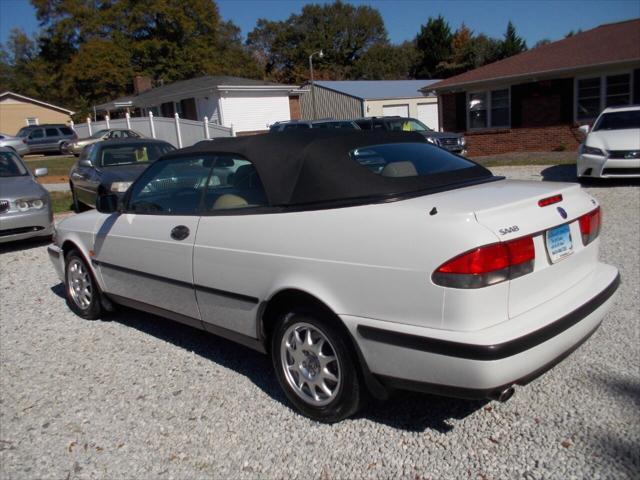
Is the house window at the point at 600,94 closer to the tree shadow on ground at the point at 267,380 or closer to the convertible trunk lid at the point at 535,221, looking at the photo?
the convertible trunk lid at the point at 535,221

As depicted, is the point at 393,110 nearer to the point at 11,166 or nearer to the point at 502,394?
the point at 11,166

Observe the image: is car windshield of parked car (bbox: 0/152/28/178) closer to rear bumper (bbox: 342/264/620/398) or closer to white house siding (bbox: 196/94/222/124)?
rear bumper (bbox: 342/264/620/398)

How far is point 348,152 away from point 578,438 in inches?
79.4

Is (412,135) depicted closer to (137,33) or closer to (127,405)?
(127,405)

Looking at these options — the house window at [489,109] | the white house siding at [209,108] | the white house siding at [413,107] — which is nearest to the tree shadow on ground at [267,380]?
the house window at [489,109]

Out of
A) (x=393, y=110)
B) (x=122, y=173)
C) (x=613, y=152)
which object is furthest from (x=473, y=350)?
(x=393, y=110)

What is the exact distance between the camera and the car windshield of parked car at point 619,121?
11.5 metres

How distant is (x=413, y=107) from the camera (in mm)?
37750

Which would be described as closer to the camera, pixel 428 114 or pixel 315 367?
pixel 315 367

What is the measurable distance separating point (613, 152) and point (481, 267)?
956 cm

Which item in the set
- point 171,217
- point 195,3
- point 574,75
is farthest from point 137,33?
point 171,217

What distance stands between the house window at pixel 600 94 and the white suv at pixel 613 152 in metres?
8.25

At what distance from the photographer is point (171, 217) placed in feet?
13.3

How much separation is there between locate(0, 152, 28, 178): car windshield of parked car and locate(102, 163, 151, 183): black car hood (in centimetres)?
133
